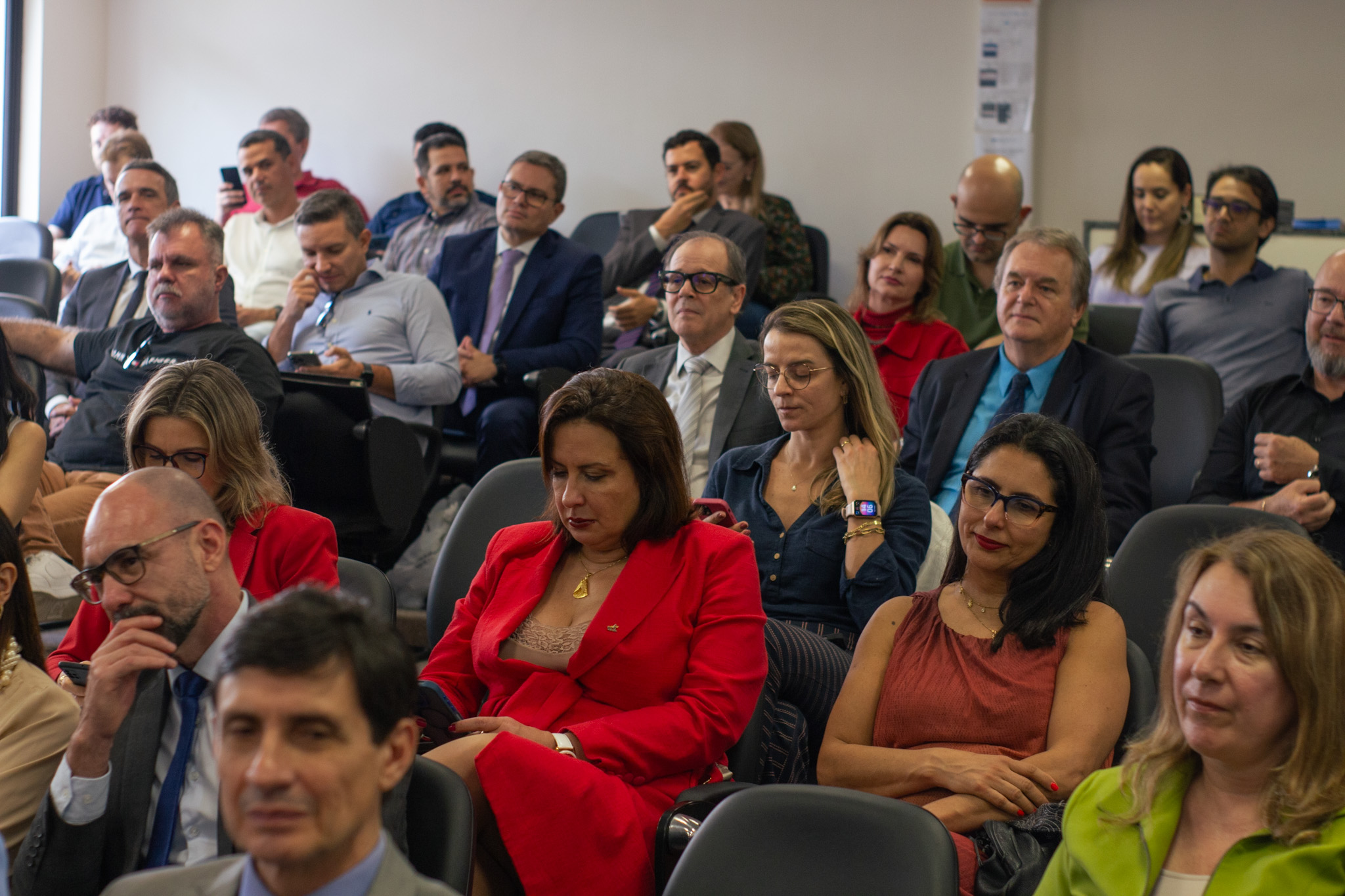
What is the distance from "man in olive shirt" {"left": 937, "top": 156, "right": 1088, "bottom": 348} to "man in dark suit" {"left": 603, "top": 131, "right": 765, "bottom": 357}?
0.86 m

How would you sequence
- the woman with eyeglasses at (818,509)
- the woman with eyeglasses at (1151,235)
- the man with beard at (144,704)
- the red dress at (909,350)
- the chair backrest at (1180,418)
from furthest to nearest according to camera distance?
the woman with eyeglasses at (1151,235) < the red dress at (909,350) < the chair backrest at (1180,418) < the woman with eyeglasses at (818,509) < the man with beard at (144,704)

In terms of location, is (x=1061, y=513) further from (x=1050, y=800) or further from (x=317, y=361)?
Result: (x=317, y=361)

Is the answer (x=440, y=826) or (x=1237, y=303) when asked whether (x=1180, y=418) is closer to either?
(x=1237, y=303)

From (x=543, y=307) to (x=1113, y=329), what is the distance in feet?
6.69

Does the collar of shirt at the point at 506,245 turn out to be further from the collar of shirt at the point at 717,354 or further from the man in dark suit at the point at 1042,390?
the man in dark suit at the point at 1042,390

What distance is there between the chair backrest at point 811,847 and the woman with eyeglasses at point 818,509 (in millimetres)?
659

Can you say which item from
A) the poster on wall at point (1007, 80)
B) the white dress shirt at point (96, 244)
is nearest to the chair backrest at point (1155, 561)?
the poster on wall at point (1007, 80)

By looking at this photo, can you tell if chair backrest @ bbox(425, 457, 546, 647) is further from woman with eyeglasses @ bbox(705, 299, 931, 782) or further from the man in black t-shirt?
the man in black t-shirt

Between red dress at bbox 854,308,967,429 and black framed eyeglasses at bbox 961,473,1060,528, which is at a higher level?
red dress at bbox 854,308,967,429

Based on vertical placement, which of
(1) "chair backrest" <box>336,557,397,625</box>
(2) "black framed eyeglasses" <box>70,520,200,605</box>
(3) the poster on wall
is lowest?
(1) "chair backrest" <box>336,557,397,625</box>

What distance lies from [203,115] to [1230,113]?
5.20 m

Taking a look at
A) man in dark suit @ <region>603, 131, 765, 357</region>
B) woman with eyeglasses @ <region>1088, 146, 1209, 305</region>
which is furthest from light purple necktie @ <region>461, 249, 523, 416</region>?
woman with eyeglasses @ <region>1088, 146, 1209, 305</region>

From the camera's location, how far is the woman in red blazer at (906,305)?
3.67m

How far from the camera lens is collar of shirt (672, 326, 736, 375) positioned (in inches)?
129
